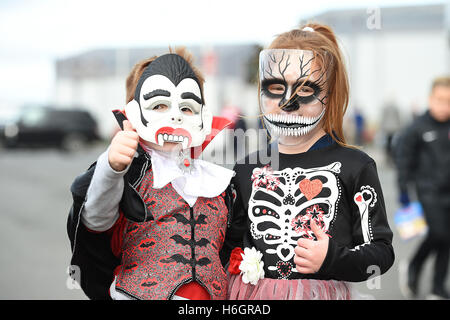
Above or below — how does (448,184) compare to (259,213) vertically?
below

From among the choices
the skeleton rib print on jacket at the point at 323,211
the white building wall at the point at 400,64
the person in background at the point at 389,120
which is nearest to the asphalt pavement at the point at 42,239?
the skeleton rib print on jacket at the point at 323,211

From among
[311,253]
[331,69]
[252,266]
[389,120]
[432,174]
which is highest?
[331,69]

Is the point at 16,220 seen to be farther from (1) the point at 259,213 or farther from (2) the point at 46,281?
(1) the point at 259,213

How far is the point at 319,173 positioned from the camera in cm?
207

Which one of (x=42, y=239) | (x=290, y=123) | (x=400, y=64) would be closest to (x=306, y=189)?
(x=290, y=123)

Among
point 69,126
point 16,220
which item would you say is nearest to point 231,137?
point 16,220

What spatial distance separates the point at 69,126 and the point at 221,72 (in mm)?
10775

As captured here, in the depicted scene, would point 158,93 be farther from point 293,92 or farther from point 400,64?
point 400,64

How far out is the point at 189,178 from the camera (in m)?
2.09

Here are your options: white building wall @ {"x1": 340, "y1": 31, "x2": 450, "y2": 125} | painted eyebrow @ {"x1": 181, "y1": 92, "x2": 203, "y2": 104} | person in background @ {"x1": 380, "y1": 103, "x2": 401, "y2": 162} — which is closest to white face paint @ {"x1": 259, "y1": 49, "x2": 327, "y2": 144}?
painted eyebrow @ {"x1": 181, "y1": 92, "x2": 203, "y2": 104}

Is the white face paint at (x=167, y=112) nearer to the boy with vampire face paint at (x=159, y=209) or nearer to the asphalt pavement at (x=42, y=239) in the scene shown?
the boy with vampire face paint at (x=159, y=209)

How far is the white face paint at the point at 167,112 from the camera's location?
2002 mm

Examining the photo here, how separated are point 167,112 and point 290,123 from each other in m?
0.45

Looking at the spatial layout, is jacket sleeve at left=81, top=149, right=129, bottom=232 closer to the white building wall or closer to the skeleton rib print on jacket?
the skeleton rib print on jacket
